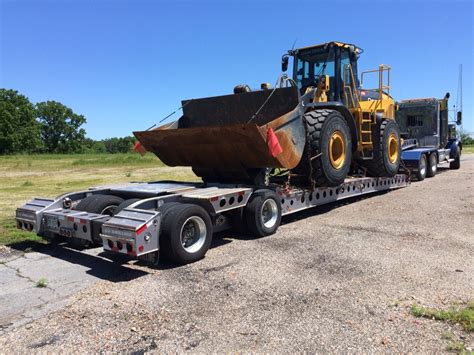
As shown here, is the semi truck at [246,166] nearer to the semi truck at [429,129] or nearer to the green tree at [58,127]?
the semi truck at [429,129]

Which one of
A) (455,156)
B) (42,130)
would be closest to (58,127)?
(42,130)

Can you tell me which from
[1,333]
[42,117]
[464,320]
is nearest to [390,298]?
[464,320]

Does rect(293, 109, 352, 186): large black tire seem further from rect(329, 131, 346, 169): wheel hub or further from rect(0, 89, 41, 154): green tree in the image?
rect(0, 89, 41, 154): green tree

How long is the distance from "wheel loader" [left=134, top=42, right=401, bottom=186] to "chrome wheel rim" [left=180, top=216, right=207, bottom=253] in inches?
68.6

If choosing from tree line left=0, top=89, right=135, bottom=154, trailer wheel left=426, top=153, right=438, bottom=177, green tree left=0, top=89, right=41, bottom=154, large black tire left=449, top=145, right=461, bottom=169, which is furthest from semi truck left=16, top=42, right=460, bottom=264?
green tree left=0, top=89, right=41, bottom=154

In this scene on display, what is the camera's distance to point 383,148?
1078 cm

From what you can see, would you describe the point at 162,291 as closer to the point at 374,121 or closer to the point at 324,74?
the point at 324,74

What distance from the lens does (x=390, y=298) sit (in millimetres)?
4301

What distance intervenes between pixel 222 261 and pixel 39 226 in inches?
110

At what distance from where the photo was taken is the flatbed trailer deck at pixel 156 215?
5066 mm

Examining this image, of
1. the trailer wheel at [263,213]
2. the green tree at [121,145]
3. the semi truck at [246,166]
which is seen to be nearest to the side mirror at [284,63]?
the semi truck at [246,166]

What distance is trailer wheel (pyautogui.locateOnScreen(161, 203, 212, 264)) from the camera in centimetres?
Answer: 524

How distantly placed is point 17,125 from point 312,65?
222 ft

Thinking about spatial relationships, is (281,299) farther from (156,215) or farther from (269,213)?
(269,213)
